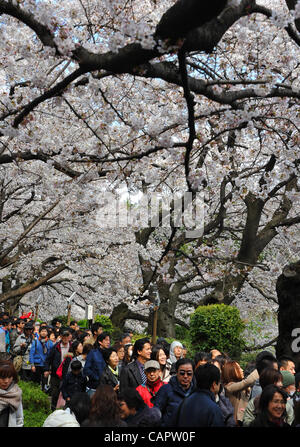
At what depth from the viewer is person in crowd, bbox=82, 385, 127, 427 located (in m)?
3.64

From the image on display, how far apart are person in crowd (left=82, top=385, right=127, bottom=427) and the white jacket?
1.25ft

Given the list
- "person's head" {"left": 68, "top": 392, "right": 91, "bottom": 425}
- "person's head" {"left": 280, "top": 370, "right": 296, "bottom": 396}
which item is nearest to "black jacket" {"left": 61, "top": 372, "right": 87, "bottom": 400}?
"person's head" {"left": 68, "top": 392, "right": 91, "bottom": 425}

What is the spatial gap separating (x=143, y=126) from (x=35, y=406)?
559cm

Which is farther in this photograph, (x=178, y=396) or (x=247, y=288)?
(x=247, y=288)

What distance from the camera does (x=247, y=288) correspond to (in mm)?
20906

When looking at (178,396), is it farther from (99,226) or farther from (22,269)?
(22,269)

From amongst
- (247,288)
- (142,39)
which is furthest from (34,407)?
(247,288)

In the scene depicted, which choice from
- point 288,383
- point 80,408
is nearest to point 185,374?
point 80,408

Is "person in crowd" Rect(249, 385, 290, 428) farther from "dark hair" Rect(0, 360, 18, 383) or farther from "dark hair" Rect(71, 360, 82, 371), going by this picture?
"dark hair" Rect(71, 360, 82, 371)

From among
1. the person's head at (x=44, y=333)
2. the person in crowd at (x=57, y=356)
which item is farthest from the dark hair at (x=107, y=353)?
the person's head at (x=44, y=333)

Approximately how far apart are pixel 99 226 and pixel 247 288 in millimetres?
8385

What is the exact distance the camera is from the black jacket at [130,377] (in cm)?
591

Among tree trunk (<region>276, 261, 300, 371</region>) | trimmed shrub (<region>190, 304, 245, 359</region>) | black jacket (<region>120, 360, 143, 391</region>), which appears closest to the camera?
black jacket (<region>120, 360, 143, 391</region>)

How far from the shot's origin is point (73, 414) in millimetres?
4355
